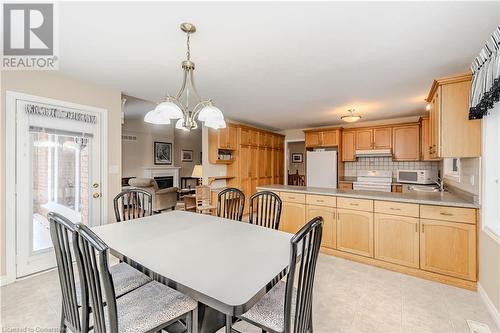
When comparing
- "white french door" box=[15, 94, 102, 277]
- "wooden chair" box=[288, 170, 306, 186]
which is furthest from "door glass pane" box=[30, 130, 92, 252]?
"wooden chair" box=[288, 170, 306, 186]

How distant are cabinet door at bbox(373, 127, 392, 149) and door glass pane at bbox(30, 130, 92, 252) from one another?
5536 mm

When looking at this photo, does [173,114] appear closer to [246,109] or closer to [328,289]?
[328,289]

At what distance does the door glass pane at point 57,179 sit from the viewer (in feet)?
8.75

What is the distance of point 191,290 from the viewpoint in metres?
1.04

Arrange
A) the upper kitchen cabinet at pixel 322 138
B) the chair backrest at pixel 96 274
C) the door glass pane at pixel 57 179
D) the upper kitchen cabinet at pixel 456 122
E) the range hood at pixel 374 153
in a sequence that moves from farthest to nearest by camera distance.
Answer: the upper kitchen cabinet at pixel 322 138
the range hood at pixel 374 153
the door glass pane at pixel 57 179
the upper kitchen cabinet at pixel 456 122
the chair backrest at pixel 96 274

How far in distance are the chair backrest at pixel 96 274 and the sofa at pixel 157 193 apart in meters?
4.58

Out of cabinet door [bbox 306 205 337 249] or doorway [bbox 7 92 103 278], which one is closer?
doorway [bbox 7 92 103 278]

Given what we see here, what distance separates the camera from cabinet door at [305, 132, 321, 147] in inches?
233

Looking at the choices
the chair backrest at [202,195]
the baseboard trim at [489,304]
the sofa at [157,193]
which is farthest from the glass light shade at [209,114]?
the sofa at [157,193]

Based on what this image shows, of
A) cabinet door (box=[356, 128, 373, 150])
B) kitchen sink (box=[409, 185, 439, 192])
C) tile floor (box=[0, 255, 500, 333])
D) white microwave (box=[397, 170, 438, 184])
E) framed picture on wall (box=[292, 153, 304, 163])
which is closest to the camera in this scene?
tile floor (box=[0, 255, 500, 333])

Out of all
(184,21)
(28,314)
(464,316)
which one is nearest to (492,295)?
(464,316)

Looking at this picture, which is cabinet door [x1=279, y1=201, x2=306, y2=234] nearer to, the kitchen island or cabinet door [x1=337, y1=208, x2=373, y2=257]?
the kitchen island

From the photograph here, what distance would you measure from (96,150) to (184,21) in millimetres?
2303

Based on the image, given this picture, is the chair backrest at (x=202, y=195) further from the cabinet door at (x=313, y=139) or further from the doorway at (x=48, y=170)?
the cabinet door at (x=313, y=139)
